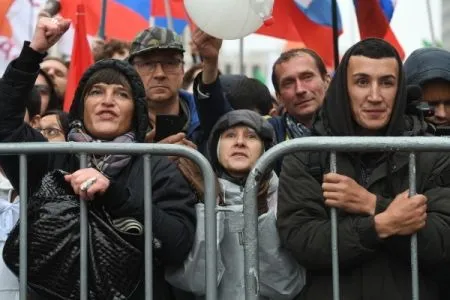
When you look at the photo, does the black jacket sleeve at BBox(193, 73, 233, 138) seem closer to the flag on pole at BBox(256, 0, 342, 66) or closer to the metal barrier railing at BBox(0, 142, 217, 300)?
the metal barrier railing at BBox(0, 142, 217, 300)

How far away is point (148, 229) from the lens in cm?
474

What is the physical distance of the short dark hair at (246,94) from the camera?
6.91 m

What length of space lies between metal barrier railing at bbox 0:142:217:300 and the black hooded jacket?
121 millimetres

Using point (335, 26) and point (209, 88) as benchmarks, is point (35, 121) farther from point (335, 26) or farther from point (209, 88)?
point (335, 26)

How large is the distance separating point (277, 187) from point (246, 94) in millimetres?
1897

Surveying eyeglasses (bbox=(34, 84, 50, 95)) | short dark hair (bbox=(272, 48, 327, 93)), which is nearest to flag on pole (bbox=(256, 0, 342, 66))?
short dark hair (bbox=(272, 48, 327, 93))

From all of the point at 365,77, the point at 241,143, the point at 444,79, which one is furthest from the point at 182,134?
the point at 444,79

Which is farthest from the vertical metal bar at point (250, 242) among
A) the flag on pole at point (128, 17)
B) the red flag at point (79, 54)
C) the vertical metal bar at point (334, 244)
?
the flag on pole at point (128, 17)

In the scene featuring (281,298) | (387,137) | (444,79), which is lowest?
(281,298)

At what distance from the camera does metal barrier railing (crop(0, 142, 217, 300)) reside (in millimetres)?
4723

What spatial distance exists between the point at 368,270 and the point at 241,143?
90 centimetres

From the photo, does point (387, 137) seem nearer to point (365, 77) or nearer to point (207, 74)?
point (365, 77)

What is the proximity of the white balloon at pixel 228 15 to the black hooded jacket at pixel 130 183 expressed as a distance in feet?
2.83

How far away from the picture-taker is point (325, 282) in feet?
16.0
